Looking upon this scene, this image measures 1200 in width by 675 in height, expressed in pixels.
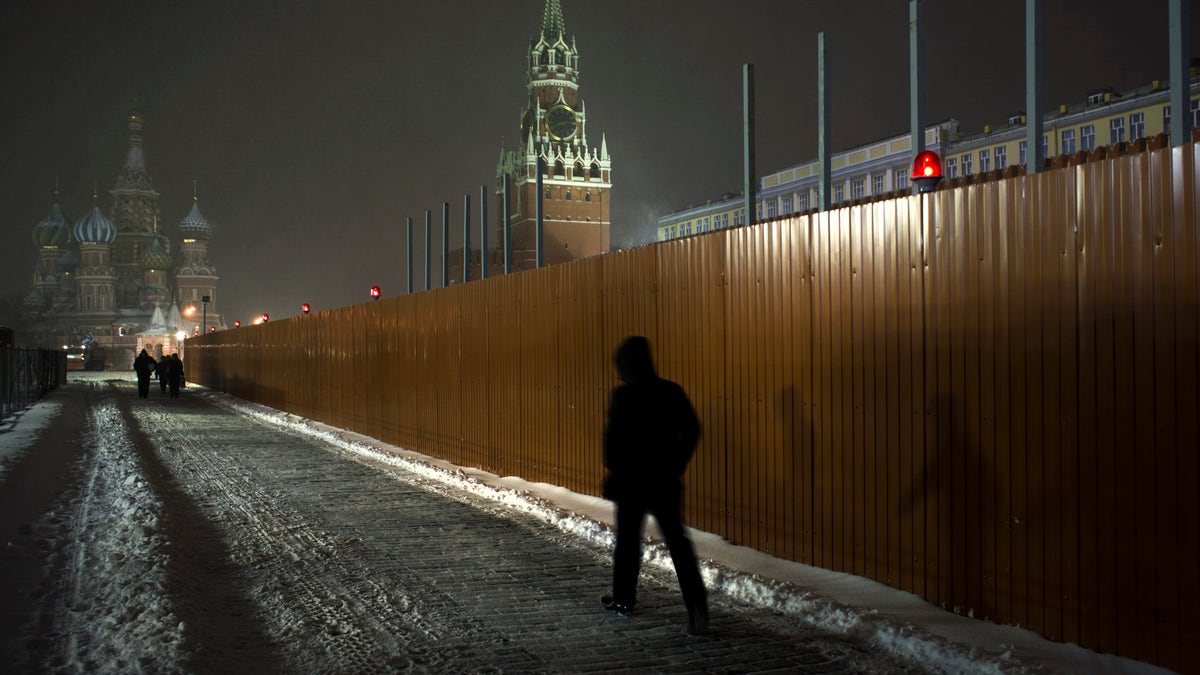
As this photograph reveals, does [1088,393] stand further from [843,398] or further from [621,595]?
[621,595]

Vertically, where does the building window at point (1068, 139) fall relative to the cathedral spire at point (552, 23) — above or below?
below

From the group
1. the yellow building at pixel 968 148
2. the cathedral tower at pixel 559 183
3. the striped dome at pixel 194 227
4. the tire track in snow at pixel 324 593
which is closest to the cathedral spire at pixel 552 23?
the cathedral tower at pixel 559 183

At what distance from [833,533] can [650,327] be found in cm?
314

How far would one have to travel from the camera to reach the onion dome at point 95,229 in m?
147

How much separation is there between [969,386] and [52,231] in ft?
582

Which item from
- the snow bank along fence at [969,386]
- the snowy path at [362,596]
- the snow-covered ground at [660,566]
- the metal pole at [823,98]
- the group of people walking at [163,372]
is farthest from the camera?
the group of people walking at [163,372]

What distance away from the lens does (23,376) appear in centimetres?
3139

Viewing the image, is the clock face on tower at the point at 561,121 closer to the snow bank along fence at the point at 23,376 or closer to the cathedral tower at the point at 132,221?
the cathedral tower at the point at 132,221

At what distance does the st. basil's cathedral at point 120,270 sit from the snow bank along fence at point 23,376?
92.9 m

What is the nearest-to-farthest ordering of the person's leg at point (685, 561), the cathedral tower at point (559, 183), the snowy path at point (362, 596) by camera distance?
1. the snowy path at point (362, 596)
2. the person's leg at point (685, 561)
3. the cathedral tower at point (559, 183)

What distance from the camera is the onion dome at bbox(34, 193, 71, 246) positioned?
155250 mm

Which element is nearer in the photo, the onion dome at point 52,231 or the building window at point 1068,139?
the building window at point 1068,139

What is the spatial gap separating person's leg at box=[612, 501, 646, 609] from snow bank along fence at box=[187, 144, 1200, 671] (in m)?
1.76

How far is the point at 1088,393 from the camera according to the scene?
5.05 metres
